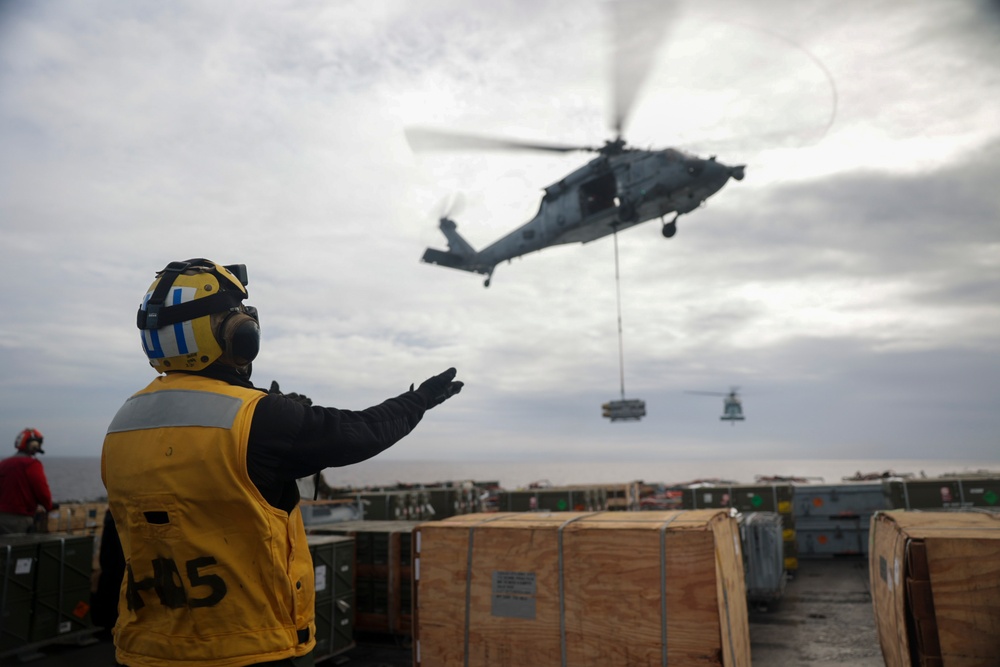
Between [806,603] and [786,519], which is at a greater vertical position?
[786,519]

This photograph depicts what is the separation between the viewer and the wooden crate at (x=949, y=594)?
13.4 ft

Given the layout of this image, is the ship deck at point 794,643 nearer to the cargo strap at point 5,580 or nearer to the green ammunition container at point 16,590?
the green ammunition container at point 16,590

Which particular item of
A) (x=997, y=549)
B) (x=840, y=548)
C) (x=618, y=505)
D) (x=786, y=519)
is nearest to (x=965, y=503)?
(x=840, y=548)

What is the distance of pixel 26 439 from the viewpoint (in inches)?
366

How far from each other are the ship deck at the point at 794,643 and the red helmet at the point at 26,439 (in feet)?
9.74

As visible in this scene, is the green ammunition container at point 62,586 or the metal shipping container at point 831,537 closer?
the green ammunition container at point 62,586

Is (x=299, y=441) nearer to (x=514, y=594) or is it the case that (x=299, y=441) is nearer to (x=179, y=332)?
(x=179, y=332)

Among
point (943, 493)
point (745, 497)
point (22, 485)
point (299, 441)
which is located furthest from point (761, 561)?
point (22, 485)

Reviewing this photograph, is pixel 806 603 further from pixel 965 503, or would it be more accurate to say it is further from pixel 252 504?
pixel 252 504

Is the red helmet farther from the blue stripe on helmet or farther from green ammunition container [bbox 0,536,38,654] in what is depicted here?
the blue stripe on helmet

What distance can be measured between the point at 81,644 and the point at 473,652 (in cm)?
799

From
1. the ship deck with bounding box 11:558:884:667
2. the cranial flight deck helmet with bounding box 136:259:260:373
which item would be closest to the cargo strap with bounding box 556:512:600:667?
the cranial flight deck helmet with bounding box 136:259:260:373

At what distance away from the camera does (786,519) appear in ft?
54.8

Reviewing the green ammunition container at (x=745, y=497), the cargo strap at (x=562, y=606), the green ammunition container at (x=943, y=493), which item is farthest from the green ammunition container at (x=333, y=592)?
the green ammunition container at (x=943, y=493)
